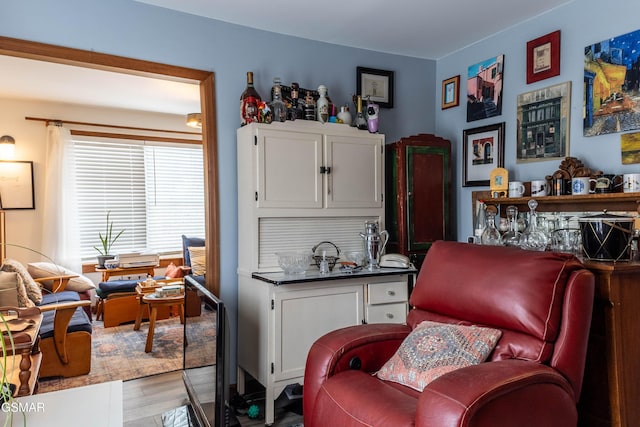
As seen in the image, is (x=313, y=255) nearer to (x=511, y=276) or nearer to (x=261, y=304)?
(x=261, y=304)

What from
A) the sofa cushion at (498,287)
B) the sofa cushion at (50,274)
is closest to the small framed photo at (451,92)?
the sofa cushion at (498,287)

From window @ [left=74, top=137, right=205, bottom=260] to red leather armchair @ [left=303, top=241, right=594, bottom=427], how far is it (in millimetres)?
4234

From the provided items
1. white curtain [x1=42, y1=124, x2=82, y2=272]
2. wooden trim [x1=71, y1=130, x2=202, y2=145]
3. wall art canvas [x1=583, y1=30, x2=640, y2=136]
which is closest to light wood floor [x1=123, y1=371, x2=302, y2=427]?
wall art canvas [x1=583, y1=30, x2=640, y2=136]

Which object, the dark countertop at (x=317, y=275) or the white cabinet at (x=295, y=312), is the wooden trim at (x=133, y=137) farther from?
the dark countertop at (x=317, y=275)

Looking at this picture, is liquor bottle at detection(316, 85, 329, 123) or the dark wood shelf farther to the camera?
liquor bottle at detection(316, 85, 329, 123)

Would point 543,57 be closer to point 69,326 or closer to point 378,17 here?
point 378,17

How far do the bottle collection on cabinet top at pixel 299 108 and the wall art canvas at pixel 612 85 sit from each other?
49.2 inches

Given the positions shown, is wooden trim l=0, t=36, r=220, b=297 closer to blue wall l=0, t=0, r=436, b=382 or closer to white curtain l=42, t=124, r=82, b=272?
blue wall l=0, t=0, r=436, b=382

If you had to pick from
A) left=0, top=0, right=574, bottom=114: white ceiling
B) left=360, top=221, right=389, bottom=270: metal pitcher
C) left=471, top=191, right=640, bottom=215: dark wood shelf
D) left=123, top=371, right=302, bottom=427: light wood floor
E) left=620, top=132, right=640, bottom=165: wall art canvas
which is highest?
left=0, top=0, right=574, bottom=114: white ceiling

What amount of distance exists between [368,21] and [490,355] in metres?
2.13

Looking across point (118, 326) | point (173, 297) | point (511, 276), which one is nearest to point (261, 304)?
point (511, 276)

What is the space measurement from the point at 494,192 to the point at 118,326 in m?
3.80

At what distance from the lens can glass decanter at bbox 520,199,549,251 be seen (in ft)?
7.48

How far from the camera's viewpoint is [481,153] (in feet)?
10.3
